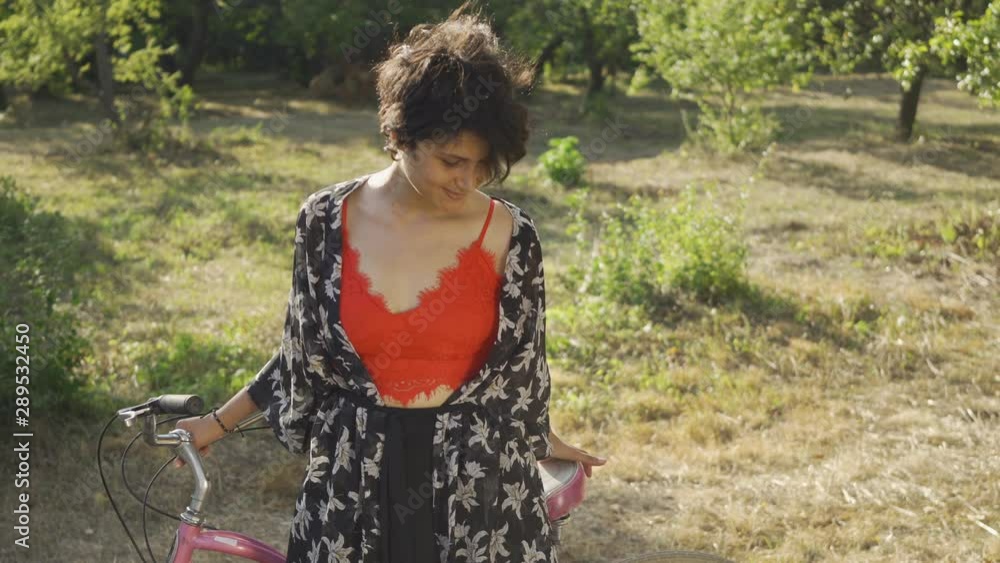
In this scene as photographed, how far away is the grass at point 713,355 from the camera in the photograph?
4.29 metres

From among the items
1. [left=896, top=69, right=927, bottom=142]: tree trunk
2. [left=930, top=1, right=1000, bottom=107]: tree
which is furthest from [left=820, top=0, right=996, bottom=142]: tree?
[left=896, top=69, right=927, bottom=142]: tree trunk

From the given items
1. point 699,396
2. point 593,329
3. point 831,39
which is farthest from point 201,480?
point 831,39

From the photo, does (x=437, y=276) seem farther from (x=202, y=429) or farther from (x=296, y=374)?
(x=202, y=429)

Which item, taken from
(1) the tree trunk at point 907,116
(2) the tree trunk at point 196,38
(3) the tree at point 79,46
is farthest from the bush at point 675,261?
(2) the tree trunk at point 196,38

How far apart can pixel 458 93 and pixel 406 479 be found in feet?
2.40

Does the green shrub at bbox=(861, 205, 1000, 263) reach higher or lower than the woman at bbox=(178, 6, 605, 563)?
lower

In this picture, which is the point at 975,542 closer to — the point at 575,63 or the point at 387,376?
the point at 387,376

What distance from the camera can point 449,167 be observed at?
2.02m

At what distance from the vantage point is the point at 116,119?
42.1ft

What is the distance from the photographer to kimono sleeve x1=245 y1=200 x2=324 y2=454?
2125 mm

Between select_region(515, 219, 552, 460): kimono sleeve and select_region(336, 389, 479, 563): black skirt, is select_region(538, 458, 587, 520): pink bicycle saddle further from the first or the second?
select_region(336, 389, 479, 563): black skirt

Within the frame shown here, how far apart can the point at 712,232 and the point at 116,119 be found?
843 centimetres

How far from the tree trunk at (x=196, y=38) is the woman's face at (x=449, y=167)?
60.7ft

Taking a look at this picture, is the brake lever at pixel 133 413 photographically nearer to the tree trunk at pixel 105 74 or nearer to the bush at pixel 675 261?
the bush at pixel 675 261
